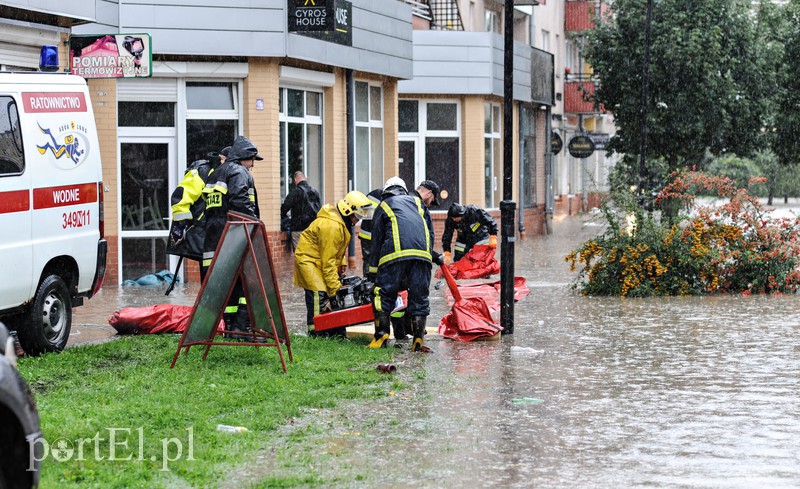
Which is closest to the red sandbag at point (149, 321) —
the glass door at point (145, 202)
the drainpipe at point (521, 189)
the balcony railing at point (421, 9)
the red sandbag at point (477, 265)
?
the red sandbag at point (477, 265)

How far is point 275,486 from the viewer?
6.84m

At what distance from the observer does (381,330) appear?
1241 centimetres

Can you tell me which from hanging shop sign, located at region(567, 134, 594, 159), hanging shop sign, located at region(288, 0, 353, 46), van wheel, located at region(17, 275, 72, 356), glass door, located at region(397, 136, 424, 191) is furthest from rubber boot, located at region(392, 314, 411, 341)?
hanging shop sign, located at region(567, 134, 594, 159)

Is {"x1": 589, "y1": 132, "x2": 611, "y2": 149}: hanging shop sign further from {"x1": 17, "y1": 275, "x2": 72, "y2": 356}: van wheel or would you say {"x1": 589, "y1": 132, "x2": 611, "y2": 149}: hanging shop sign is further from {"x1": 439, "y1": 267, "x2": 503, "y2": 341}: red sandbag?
{"x1": 17, "y1": 275, "x2": 72, "y2": 356}: van wheel

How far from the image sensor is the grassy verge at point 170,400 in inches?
281

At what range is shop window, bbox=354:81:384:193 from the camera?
86.1 ft

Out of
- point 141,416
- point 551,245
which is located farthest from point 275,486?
point 551,245

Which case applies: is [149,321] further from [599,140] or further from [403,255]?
[599,140]

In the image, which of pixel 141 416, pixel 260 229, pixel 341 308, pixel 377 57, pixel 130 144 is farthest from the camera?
pixel 377 57

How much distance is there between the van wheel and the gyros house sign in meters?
10.1

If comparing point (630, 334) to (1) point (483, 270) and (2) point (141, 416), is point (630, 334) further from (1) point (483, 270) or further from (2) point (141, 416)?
(2) point (141, 416)

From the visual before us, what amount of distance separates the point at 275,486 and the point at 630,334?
772 cm

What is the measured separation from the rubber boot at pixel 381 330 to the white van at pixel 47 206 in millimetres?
2732

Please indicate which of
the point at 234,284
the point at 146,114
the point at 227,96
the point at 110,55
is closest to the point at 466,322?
the point at 234,284
